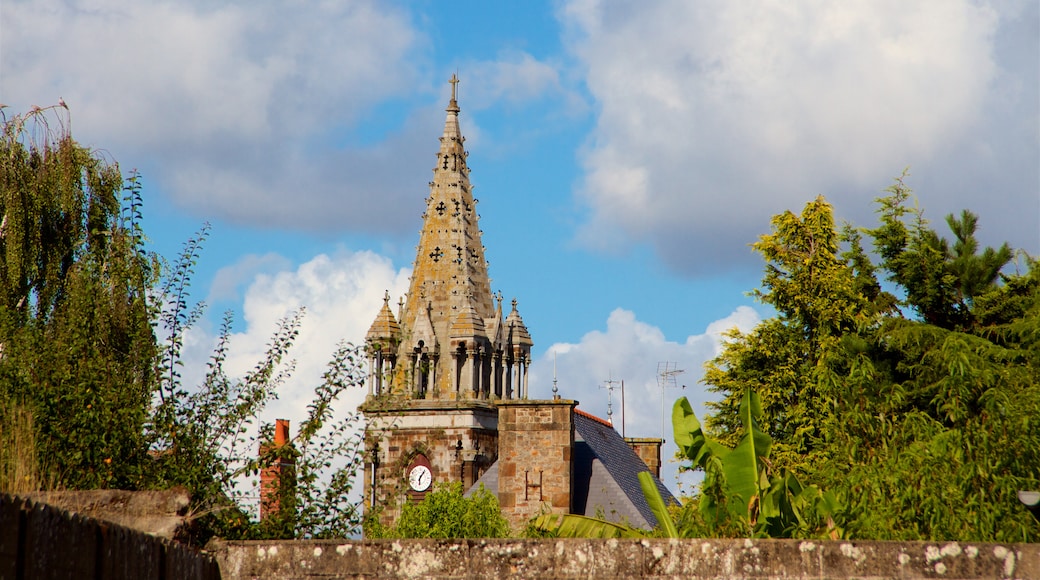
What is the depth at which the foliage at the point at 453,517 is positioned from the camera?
41344mm

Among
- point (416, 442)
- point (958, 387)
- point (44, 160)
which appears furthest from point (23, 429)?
point (416, 442)

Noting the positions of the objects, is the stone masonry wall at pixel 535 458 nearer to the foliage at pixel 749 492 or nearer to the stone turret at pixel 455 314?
the stone turret at pixel 455 314

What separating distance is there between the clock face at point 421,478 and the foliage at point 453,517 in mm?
11397

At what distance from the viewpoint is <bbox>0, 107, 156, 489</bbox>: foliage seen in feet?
42.5

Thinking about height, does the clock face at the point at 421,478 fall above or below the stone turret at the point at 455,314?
below

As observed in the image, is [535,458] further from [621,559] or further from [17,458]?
[621,559]

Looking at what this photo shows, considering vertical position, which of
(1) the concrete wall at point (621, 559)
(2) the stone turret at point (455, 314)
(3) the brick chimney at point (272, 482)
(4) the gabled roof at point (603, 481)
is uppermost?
(2) the stone turret at point (455, 314)

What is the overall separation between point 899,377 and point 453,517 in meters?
16.9

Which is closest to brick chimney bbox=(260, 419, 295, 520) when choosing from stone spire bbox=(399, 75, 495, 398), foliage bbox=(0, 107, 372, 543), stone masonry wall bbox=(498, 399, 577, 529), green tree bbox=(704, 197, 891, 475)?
foliage bbox=(0, 107, 372, 543)

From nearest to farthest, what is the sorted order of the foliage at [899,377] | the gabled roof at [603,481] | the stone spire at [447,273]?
the foliage at [899,377], the gabled roof at [603,481], the stone spire at [447,273]

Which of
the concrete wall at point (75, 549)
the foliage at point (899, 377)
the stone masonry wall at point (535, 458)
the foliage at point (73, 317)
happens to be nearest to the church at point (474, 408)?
the stone masonry wall at point (535, 458)

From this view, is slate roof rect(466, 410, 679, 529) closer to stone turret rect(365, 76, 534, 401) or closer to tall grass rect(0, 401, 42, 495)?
stone turret rect(365, 76, 534, 401)

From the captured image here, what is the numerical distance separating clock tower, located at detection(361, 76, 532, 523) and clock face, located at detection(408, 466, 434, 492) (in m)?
0.04

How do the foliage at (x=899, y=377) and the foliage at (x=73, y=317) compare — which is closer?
the foliage at (x=73, y=317)
